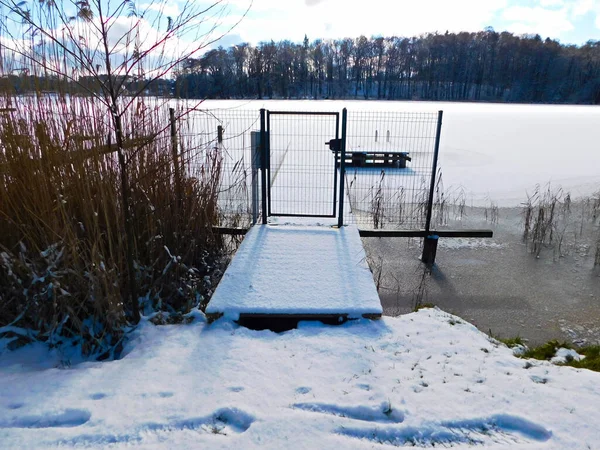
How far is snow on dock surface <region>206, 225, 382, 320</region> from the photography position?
11.1 ft

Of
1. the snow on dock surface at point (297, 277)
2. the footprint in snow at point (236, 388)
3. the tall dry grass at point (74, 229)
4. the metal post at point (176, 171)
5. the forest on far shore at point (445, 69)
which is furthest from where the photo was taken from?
the forest on far shore at point (445, 69)

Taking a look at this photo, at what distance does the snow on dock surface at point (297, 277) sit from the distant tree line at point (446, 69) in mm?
51975

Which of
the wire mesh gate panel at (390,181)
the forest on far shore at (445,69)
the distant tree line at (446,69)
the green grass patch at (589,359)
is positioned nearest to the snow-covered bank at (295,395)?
the green grass patch at (589,359)

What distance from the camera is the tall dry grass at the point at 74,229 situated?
2.95 meters

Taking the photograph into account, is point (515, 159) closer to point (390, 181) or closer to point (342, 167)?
point (390, 181)

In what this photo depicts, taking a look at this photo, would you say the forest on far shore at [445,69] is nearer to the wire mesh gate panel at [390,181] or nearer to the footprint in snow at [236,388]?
the wire mesh gate panel at [390,181]

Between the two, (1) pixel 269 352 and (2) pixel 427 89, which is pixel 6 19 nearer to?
(1) pixel 269 352

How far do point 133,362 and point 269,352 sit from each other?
0.91m

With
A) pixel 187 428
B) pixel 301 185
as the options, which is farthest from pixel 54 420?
pixel 301 185

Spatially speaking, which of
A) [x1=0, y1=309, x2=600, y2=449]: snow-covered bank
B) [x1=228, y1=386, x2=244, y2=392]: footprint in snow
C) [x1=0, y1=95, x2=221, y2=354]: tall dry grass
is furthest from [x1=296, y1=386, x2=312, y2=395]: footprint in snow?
[x1=0, y1=95, x2=221, y2=354]: tall dry grass

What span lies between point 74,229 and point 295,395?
2.19 metres

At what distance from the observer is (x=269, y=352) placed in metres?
2.85

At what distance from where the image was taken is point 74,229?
3.21 meters

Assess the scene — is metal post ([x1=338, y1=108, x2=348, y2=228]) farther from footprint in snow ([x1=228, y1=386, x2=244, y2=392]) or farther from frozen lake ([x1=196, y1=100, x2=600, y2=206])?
footprint in snow ([x1=228, y1=386, x2=244, y2=392])
